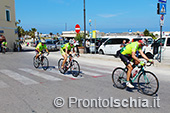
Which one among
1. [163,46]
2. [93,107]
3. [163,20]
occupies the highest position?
[163,20]

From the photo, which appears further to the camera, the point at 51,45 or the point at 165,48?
the point at 51,45

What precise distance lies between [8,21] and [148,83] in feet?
92.9

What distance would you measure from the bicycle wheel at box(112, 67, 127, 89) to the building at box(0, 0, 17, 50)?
25.4 m

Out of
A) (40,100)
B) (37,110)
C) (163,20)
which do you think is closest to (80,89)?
(40,100)

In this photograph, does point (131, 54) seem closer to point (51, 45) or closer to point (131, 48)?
point (131, 48)

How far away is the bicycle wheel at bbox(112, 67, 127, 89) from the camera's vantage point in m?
6.47

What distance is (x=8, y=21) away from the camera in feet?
95.3

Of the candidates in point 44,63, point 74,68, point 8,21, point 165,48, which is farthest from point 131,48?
point 8,21

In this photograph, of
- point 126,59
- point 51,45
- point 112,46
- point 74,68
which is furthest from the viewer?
point 51,45

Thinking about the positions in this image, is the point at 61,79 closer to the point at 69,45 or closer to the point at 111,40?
the point at 69,45

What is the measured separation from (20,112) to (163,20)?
1060 centimetres

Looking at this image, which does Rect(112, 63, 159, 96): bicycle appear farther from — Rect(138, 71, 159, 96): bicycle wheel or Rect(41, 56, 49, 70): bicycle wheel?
Rect(41, 56, 49, 70): bicycle wheel

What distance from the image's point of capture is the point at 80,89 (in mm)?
6461

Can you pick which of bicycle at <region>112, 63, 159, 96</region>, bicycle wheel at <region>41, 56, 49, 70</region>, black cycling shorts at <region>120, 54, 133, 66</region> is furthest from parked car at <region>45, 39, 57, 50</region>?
bicycle at <region>112, 63, 159, 96</region>
